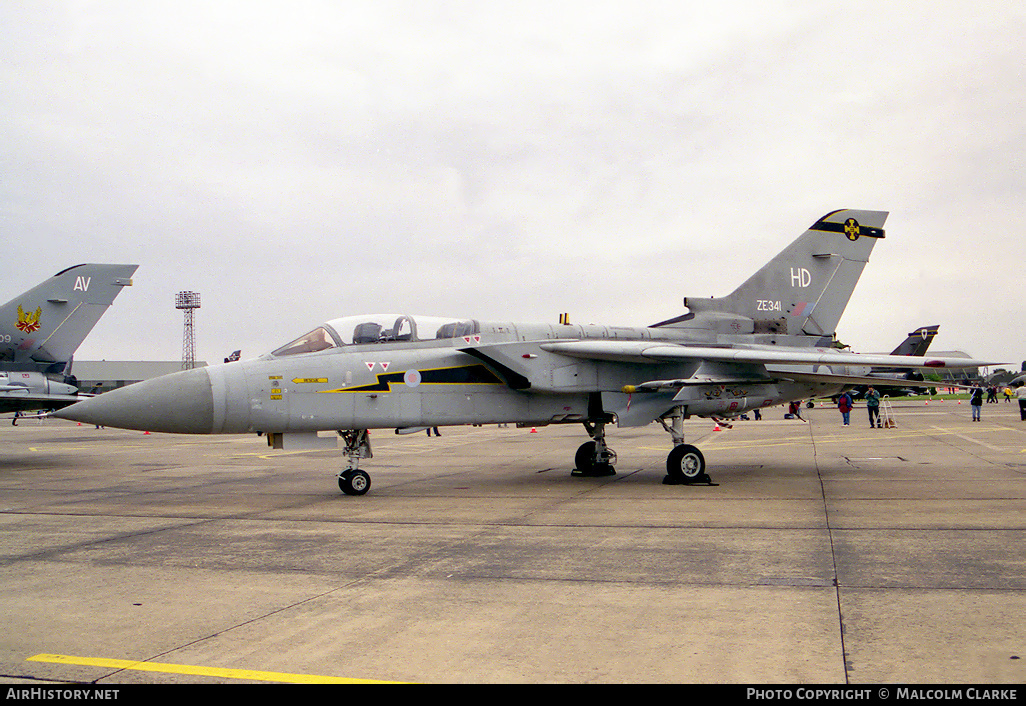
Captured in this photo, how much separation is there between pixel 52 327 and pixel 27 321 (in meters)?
0.62

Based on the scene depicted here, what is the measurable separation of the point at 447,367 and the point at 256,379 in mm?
2727

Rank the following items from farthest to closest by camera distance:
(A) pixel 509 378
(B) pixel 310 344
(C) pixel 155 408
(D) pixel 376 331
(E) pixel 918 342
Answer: (E) pixel 918 342 < (A) pixel 509 378 < (D) pixel 376 331 < (B) pixel 310 344 < (C) pixel 155 408

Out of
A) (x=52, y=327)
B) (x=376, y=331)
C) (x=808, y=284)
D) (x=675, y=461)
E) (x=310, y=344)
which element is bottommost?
(x=675, y=461)

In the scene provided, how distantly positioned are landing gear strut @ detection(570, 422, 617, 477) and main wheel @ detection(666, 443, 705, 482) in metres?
1.68

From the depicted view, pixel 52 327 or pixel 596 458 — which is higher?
pixel 52 327

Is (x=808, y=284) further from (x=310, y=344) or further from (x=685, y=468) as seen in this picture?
(x=310, y=344)

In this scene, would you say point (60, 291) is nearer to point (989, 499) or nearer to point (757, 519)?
point (757, 519)

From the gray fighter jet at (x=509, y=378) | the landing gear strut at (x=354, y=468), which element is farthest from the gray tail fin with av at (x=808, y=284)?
the landing gear strut at (x=354, y=468)

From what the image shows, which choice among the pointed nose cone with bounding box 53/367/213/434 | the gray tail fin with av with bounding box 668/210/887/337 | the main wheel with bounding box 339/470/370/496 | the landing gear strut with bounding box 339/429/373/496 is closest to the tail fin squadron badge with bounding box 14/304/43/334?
the pointed nose cone with bounding box 53/367/213/434

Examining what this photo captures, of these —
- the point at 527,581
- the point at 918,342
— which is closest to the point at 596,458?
the point at 527,581

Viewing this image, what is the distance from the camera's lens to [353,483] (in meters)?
11.2

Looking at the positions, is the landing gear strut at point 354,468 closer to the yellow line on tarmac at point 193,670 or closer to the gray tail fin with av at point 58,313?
the yellow line on tarmac at point 193,670

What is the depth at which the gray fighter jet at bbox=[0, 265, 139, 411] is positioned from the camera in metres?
19.5

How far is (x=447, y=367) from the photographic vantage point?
11406mm
